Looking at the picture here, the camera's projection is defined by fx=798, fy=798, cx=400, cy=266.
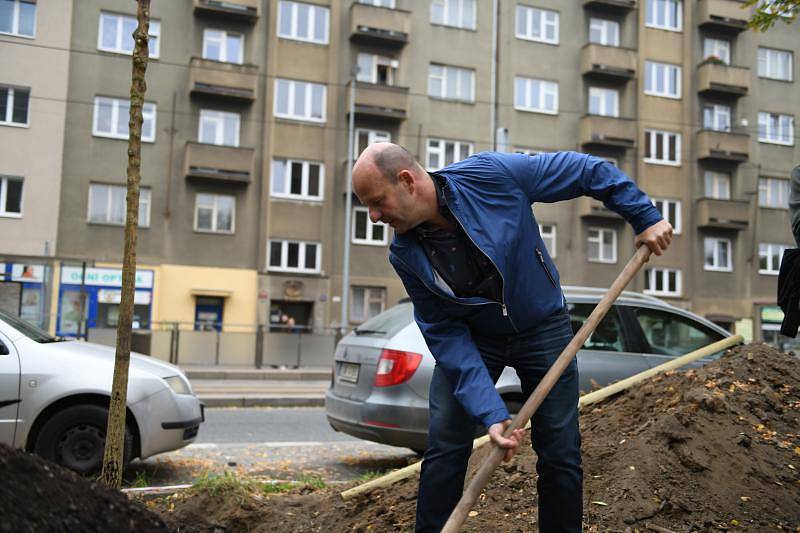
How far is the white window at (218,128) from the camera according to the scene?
28656mm

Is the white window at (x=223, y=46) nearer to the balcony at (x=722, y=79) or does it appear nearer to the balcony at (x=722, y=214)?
the balcony at (x=722, y=79)

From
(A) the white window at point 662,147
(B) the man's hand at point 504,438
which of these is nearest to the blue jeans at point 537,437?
(B) the man's hand at point 504,438

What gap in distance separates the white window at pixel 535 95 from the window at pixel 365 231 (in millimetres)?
7720

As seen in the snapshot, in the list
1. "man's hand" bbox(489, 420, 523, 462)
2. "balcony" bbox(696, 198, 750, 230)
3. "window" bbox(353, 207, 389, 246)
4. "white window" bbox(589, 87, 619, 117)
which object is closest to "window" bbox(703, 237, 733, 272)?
"balcony" bbox(696, 198, 750, 230)

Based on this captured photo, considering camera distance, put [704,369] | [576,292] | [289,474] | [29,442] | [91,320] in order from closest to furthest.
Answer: [704,369], [29,442], [289,474], [576,292], [91,320]

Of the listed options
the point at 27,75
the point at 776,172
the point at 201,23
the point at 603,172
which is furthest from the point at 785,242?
the point at 603,172

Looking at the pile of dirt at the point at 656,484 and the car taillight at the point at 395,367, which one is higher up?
the car taillight at the point at 395,367

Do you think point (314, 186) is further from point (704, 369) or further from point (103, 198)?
point (704, 369)

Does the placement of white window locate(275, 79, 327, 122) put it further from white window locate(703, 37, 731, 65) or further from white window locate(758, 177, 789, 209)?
white window locate(758, 177, 789, 209)

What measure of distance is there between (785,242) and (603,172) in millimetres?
36687

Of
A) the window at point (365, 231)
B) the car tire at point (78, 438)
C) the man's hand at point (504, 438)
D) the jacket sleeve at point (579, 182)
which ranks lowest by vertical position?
the car tire at point (78, 438)

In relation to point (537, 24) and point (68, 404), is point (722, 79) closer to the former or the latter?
point (537, 24)

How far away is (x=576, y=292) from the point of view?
7.32 m

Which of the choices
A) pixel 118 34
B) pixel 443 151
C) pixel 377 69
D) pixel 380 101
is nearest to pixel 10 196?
pixel 118 34
